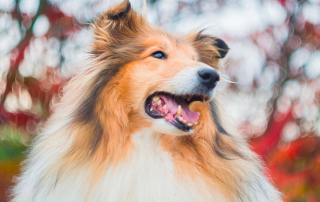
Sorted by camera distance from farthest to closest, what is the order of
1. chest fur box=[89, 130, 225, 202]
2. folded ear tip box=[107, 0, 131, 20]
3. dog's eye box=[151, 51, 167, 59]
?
dog's eye box=[151, 51, 167, 59]
folded ear tip box=[107, 0, 131, 20]
chest fur box=[89, 130, 225, 202]

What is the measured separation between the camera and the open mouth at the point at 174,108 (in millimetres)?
2264

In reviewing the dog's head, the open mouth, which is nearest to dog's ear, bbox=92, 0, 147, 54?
the dog's head

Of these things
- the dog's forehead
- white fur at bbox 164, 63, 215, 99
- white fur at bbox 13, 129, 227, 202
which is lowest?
white fur at bbox 13, 129, 227, 202

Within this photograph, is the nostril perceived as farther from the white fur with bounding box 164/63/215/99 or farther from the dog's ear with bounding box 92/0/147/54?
the dog's ear with bounding box 92/0/147/54

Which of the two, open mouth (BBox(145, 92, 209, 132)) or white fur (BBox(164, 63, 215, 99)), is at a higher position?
white fur (BBox(164, 63, 215, 99))

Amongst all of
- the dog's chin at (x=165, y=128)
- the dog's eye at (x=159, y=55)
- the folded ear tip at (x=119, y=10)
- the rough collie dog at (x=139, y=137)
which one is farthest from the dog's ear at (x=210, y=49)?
the dog's chin at (x=165, y=128)

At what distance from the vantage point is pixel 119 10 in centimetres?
242

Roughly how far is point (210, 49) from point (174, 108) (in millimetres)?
837

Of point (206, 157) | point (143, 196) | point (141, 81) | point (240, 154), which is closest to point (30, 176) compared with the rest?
point (143, 196)

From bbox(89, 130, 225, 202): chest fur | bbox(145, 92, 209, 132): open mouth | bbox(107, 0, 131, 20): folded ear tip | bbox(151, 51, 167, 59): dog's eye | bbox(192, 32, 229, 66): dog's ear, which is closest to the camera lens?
bbox(89, 130, 225, 202): chest fur

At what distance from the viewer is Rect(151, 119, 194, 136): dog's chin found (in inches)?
88.0

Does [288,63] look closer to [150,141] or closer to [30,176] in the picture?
[150,141]

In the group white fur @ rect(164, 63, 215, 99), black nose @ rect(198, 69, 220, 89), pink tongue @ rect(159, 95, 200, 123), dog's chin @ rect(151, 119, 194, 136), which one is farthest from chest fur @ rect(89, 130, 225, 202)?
black nose @ rect(198, 69, 220, 89)

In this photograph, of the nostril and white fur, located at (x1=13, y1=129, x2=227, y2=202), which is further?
the nostril
